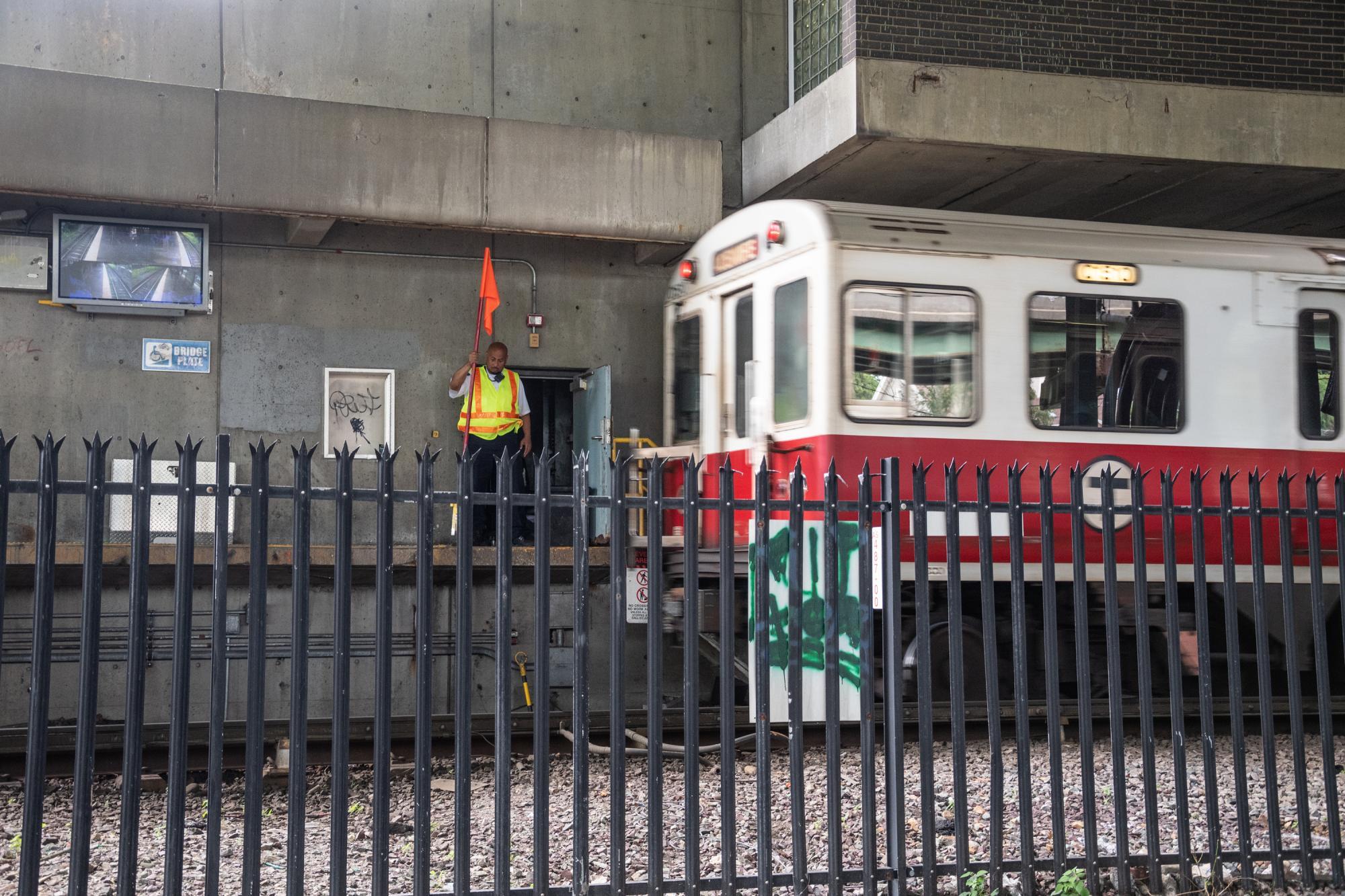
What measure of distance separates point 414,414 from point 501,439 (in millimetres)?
936

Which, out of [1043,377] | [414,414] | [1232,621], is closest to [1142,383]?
[1043,377]

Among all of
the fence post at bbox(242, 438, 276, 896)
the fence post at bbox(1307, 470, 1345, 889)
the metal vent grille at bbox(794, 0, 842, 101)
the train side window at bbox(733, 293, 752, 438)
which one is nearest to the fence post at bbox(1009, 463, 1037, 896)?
the fence post at bbox(1307, 470, 1345, 889)

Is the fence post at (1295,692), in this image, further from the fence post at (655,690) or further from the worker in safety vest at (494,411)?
the worker in safety vest at (494,411)

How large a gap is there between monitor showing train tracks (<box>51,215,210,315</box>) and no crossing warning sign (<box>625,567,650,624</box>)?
4.38 meters

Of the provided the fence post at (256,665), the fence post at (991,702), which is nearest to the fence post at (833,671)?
the fence post at (991,702)

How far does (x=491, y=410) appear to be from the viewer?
10633 mm

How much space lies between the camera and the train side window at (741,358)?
29.6 feet

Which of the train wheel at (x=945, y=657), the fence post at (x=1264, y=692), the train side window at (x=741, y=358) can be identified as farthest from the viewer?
the train side window at (x=741, y=358)

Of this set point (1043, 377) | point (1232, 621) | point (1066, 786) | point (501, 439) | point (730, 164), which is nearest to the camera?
point (1232, 621)

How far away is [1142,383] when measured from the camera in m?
8.37

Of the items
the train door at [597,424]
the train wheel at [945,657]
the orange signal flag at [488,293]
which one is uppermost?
the orange signal flag at [488,293]

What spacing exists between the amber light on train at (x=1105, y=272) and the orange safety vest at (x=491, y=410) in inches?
191

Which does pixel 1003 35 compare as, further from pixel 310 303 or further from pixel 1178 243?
pixel 310 303

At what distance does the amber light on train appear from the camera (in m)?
8.29
